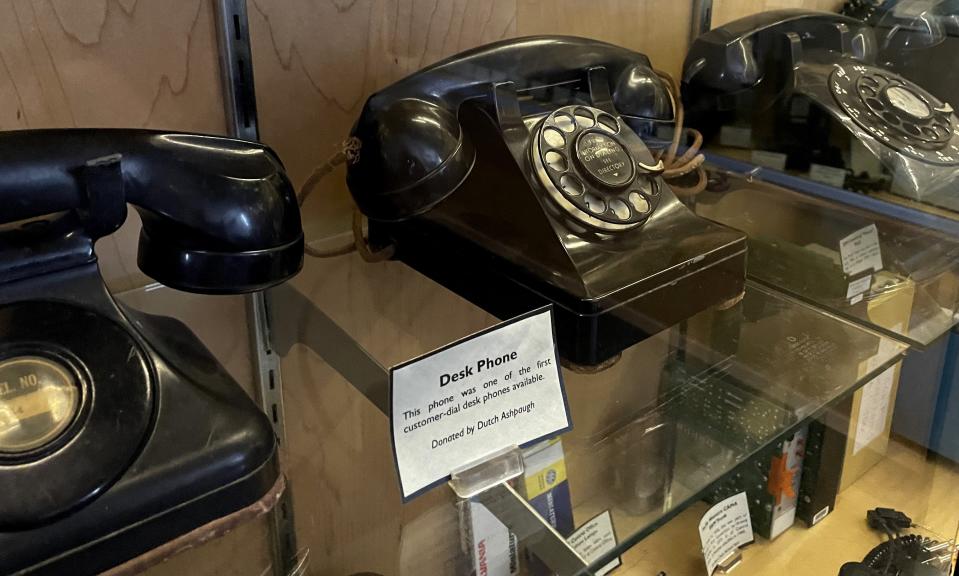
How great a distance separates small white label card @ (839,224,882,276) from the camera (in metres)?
0.91

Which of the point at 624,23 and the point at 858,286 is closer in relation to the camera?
the point at 858,286

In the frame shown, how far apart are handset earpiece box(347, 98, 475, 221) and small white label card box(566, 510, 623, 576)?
0.88 feet

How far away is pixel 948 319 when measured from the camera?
88 centimetres

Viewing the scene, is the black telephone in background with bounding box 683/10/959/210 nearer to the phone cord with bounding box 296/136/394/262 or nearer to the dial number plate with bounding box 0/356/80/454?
the phone cord with bounding box 296/136/394/262

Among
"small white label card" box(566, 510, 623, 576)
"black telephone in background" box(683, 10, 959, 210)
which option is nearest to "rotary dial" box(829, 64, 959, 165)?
"black telephone in background" box(683, 10, 959, 210)

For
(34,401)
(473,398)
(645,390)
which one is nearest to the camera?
(34,401)

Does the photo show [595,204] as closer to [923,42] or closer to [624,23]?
[624,23]

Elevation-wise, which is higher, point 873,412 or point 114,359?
point 114,359

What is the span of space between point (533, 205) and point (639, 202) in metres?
0.10

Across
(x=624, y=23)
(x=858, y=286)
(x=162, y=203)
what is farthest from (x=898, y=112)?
(x=162, y=203)

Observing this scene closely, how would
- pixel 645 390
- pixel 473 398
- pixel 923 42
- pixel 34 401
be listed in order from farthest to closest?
pixel 923 42
pixel 645 390
pixel 473 398
pixel 34 401

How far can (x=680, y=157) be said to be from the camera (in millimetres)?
912

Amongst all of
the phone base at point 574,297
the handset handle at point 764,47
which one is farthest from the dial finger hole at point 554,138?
the handset handle at point 764,47

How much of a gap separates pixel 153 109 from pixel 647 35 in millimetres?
587
